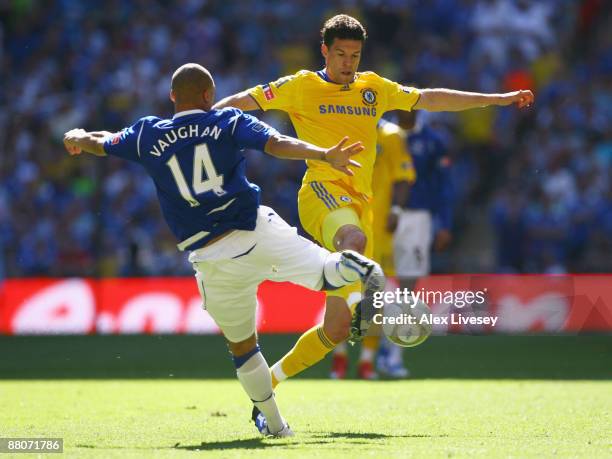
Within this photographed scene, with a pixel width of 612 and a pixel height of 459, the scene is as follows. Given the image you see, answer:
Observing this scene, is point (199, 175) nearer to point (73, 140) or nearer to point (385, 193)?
point (73, 140)

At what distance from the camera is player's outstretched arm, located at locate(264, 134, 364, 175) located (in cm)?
617

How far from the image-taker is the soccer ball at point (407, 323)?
7.24m

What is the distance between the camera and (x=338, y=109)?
26.8 ft

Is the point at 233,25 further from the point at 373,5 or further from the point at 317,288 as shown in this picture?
the point at 317,288

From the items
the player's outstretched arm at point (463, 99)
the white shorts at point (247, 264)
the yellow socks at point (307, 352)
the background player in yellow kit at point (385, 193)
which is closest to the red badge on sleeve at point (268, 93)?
the player's outstretched arm at point (463, 99)

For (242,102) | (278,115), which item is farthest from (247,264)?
(278,115)

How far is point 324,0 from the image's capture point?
766 inches

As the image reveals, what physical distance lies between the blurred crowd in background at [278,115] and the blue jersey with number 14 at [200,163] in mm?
8753

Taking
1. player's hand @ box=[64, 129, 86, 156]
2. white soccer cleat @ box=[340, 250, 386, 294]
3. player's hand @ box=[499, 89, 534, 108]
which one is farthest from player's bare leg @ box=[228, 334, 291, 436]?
player's hand @ box=[499, 89, 534, 108]

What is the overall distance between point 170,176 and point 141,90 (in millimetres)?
11860

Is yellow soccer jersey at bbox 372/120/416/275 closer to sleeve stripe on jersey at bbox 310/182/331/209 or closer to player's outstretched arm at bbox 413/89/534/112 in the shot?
player's outstretched arm at bbox 413/89/534/112

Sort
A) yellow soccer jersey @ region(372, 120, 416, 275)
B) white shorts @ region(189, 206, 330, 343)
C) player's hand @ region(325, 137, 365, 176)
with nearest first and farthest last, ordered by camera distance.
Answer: player's hand @ region(325, 137, 365, 176) < white shorts @ region(189, 206, 330, 343) < yellow soccer jersey @ region(372, 120, 416, 275)

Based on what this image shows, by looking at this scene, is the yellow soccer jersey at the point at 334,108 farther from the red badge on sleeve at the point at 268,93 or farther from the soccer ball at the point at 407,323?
the soccer ball at the point at 407,323

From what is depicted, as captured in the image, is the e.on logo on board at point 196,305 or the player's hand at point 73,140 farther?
the e.on logo on board at point 196,305
